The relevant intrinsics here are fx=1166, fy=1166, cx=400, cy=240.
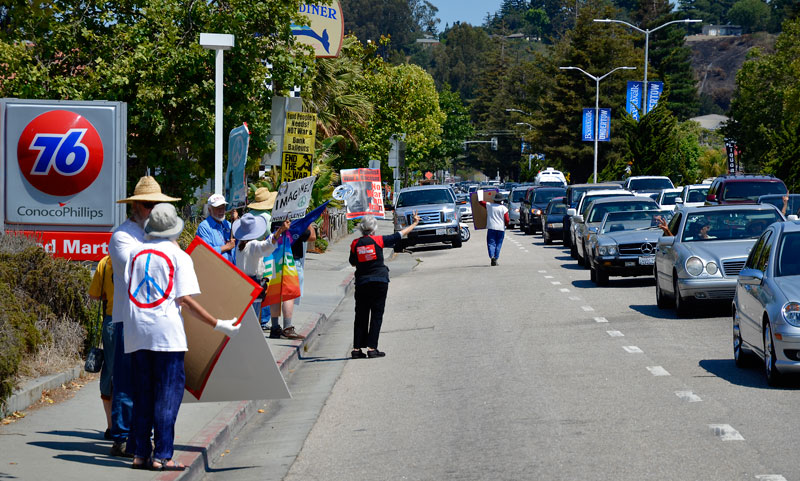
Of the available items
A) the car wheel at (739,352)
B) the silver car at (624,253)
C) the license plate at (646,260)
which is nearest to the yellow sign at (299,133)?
the silver car at (624,253)

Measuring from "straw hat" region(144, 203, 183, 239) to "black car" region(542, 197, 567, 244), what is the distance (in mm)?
31503

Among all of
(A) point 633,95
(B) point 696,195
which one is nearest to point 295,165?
(B) point 696,195

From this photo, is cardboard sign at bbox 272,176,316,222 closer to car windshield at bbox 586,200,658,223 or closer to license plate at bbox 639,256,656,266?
license plate at bbox 639,256,656,266

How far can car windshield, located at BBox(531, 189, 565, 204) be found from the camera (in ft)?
151

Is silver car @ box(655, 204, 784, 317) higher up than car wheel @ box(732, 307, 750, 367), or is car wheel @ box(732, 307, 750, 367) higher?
silver car @ box(655, 204, 784, 317)

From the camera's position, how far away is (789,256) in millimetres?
11617

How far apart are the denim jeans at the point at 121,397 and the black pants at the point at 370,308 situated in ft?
18.6

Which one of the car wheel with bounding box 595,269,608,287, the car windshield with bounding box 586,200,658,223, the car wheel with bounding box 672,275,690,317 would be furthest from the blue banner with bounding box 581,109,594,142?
the car wheel with bounding box 672,275,690,317

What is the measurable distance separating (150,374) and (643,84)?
5967 centimetres

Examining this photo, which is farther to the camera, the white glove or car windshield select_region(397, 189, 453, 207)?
car windshield select_region(397, 189, 453, 207)

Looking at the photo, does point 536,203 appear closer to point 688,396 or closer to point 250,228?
point 250,228

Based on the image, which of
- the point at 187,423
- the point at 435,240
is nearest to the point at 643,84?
the point at 435,240

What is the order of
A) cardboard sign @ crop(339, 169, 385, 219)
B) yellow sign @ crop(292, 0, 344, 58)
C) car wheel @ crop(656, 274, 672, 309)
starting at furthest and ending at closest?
yellow sign @ crop(292, 0, 344, 58)
cardboard sign @ crop(339, 169, 385, 219)
car wheel @ crop(656, 274, 672, 309)

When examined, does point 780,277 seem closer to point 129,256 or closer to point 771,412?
point 771,412
